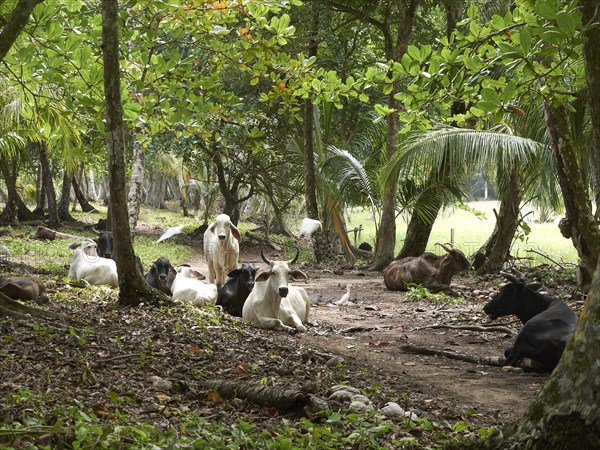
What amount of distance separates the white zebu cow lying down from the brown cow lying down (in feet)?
8.57

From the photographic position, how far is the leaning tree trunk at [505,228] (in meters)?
15.1

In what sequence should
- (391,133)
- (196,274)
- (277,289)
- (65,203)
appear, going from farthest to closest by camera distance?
(65,203), (391,133), (196,274), (277,289)

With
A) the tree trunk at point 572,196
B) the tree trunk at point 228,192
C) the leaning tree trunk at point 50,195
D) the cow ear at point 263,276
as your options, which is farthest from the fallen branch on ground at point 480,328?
the leaning tree trunk at point 50,195

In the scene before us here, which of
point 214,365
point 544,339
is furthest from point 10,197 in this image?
point 544,339

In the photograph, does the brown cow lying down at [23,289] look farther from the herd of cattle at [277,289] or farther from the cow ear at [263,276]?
the cow ear at [263,276]

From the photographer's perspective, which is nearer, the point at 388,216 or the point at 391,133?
the point at 391,133

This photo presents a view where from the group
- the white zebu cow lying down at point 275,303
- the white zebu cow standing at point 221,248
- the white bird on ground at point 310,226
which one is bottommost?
the white zebu cow lying down at point 275,303

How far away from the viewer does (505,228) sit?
599 inches

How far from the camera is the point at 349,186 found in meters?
20.1

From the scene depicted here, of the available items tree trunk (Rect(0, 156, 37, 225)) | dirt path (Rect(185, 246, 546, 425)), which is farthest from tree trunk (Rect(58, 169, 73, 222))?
dirt path (Rect(185, 246, 546, 425))

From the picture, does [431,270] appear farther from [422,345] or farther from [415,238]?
[422,345]

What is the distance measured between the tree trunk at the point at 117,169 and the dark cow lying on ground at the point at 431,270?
19.8 feet

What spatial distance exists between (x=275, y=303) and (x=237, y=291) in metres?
1.19

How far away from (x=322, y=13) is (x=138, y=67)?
27.6 feet
